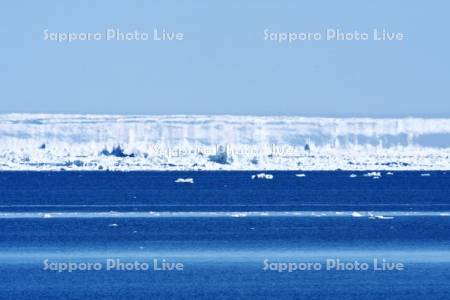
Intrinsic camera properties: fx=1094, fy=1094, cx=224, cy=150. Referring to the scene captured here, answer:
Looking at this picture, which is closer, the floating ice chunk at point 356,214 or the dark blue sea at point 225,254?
the dark blue sea at point 225,254

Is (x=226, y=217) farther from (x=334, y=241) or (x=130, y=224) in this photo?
(x=334, y=241)

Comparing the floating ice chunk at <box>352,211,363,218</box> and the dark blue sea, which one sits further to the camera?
the floating ice chunk at <box>352,211,363,218</box>

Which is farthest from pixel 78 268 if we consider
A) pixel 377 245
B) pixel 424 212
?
pixel 424 212

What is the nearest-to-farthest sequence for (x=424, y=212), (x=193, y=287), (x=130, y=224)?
(x=193, y=287), (x=130, y=224), (x=424, y=212)

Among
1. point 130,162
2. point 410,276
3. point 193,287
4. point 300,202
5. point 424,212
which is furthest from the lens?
point 130,162

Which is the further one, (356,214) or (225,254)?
(356,214)

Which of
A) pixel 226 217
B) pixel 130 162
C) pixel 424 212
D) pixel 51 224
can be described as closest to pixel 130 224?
pixel 51 224

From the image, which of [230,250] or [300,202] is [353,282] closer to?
[230,250]

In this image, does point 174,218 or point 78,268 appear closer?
point 78,268

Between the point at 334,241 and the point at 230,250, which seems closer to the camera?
the point at 230,250
